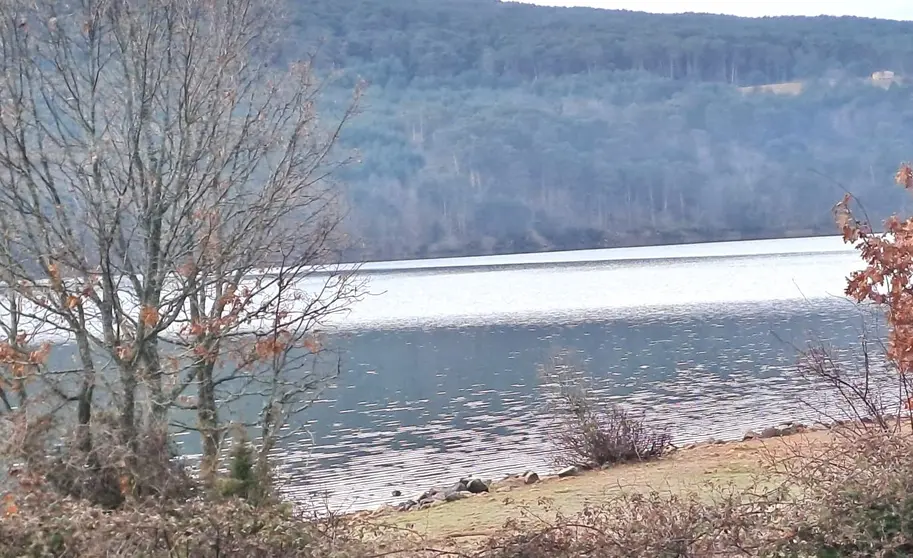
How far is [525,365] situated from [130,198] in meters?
29.5

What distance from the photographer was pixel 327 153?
14.0 metres

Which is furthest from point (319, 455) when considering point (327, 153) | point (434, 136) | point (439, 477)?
point (434, 136)

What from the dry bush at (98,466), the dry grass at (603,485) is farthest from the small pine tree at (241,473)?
the dry grass at (603,485)

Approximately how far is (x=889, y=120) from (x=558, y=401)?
7517 inches

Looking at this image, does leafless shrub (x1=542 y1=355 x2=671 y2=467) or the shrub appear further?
leafless shrub (x1=542 y1=355 x2=671 y2=467)

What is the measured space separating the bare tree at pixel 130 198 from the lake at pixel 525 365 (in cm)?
206

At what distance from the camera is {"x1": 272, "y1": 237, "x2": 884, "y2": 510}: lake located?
24984 mm

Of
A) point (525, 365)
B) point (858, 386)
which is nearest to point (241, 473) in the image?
point (858, 386)

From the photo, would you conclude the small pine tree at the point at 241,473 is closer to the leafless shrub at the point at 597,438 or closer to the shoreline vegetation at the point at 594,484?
the shoreline vegetation at the point at 594,484

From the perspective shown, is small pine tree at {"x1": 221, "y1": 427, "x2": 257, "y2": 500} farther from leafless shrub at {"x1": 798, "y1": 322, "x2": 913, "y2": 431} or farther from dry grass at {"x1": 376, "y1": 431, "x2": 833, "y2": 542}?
leafless shrub at {"x1": 798, "y1": 322, "x2": 913, "y2": 431}

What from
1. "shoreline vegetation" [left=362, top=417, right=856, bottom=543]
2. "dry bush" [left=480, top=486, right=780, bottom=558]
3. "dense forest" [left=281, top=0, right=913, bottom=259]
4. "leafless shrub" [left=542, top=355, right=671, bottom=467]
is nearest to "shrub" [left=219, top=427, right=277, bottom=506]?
"shoreline vegetation" [left=362, top=417, right=856, bottom=543]

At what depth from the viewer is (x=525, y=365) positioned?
3997cm

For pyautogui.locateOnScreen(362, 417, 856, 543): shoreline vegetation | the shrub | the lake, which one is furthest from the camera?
the lake

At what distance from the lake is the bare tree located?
2.06 metres
